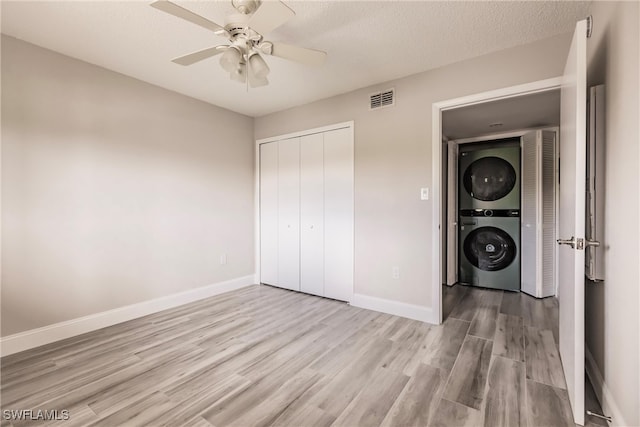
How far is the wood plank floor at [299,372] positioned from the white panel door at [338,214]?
1.75 ft

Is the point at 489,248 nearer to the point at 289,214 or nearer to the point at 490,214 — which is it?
the point at 490,214

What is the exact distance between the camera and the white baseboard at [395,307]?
2705 mm

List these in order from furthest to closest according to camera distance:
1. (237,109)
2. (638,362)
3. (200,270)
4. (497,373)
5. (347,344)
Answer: (237,109)
(200,270)
(347,344)
(497,373)
(638,362)

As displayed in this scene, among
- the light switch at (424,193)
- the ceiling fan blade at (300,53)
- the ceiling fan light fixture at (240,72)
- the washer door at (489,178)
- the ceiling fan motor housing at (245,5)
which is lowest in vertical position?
the light switch at (424,193)

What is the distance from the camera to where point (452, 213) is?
4.08 metres

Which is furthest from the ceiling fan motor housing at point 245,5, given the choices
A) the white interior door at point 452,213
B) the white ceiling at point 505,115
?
the white interior door at point 452,213

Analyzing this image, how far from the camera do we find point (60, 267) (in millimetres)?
2373

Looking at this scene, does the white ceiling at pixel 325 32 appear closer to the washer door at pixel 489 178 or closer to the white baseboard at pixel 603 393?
the washer door at pixel 489 178

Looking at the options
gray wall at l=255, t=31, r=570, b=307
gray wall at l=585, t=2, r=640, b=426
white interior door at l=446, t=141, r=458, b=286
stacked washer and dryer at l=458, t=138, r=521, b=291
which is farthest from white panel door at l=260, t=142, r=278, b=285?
gray wall at l=585, t=2, r=640, b=426

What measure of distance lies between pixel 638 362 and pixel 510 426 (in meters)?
0.65

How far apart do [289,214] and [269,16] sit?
8.49 feet

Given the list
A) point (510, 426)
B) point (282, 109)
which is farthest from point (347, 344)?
point (282, 109)

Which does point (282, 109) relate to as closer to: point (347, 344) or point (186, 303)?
point (186, 303)

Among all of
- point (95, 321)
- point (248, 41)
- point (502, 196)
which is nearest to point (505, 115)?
point (502, 196)
